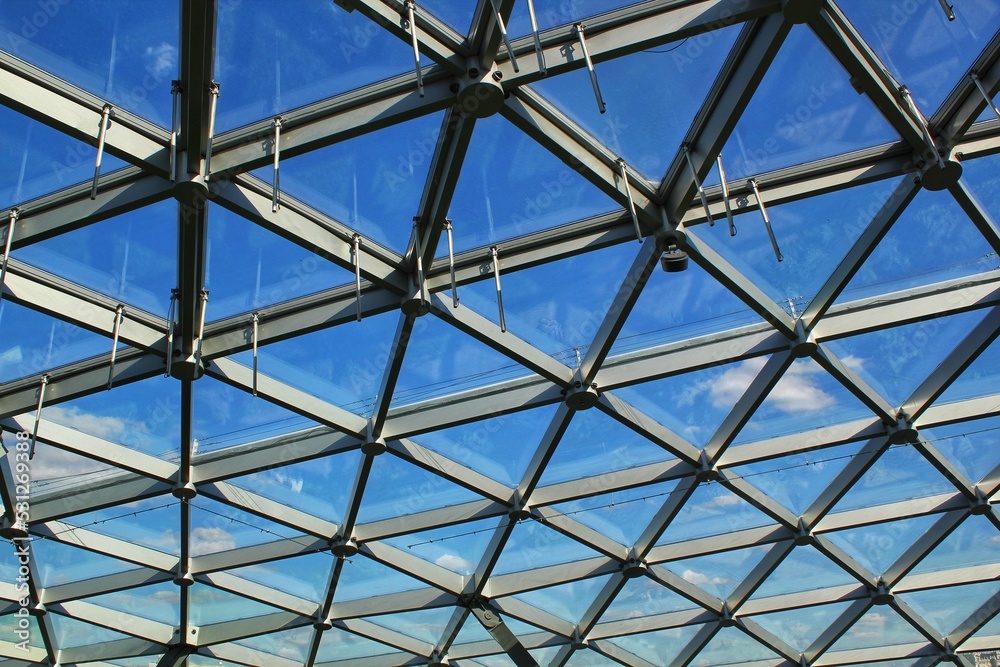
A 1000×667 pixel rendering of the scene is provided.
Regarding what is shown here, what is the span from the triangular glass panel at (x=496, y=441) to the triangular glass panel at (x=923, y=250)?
7.53 metres

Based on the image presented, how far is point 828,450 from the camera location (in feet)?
67.1

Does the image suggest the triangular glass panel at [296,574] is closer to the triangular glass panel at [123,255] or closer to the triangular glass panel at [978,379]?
the triangular glass panel at [123,255]

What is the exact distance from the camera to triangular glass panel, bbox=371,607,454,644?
2577 cm

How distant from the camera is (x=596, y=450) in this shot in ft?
67.3

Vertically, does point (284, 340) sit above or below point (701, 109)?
below

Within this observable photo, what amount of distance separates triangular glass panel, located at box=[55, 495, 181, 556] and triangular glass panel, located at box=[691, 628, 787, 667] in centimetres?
1834

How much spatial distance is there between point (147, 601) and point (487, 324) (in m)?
15.4

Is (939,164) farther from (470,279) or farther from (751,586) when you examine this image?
(751,586)

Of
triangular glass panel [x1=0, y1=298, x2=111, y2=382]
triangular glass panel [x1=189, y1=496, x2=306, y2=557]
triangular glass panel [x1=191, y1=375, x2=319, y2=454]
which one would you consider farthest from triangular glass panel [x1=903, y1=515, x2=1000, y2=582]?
triangular glass panel [x1=0, y1=298, x2=111, y2=382]

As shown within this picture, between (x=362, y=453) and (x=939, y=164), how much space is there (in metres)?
13.4

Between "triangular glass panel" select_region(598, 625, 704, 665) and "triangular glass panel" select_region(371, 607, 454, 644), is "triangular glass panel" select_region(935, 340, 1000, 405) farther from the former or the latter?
"triangular glass panel" select_region(371, 607, 454, 644)

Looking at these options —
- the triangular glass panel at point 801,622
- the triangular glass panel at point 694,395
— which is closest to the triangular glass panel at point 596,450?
the triangular glass panel at point 694,395

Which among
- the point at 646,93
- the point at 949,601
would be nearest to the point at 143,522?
the point at 646,93

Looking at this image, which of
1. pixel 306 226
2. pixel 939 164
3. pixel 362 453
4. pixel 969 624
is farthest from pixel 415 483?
pixel 969 624
